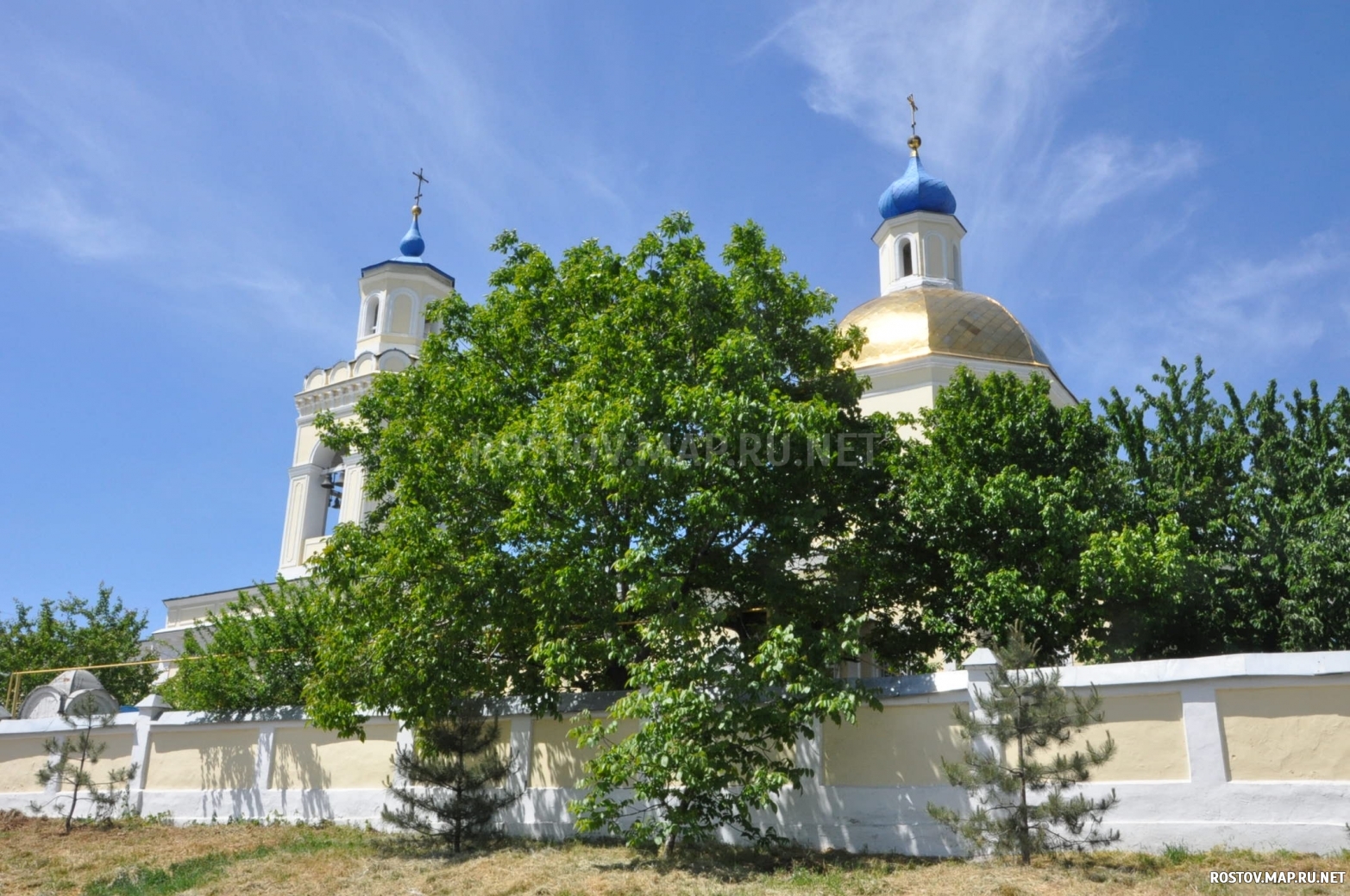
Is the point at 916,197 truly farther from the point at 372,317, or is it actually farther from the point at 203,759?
the point at 203,759

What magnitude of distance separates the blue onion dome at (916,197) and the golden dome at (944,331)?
536 cm

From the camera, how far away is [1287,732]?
9016mm

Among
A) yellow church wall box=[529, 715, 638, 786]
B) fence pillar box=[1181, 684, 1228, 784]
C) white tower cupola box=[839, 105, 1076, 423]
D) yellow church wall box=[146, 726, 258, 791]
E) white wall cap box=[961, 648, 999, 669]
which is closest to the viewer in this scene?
fence pillar box=[1181, 684, 1228, 784]

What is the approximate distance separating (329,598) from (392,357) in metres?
12.8

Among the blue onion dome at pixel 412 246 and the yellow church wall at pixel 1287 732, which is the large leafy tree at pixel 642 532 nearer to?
the yellow church wall at pixel 1287 732

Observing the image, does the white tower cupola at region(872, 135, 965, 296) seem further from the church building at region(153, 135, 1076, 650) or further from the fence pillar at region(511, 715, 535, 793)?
the fence pillar at region(511, 715, 535, 793)

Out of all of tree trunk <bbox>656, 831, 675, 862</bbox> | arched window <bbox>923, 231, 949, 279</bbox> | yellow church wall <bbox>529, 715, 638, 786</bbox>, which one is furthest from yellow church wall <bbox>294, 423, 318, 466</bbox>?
tree trunk <bbox>656, 831, 675, 862</bbox>

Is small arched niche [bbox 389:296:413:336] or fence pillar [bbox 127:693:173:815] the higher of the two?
small arched niche [bbox 389:296:413:336]

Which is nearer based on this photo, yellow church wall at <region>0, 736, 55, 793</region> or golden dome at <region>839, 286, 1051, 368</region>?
yellow church wall at <region>0, 736, 55, 793</region>

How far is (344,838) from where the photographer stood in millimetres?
12383

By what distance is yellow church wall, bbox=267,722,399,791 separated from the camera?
43.6 feet

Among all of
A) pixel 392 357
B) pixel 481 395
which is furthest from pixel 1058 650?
pixel 392 357

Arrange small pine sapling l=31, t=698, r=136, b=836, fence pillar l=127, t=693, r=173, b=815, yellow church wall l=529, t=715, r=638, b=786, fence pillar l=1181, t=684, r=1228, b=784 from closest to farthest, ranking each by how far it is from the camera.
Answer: fence pillar l=1181, t=684, r=1228, b=784 → yellow church wall l=529, t=715, r=638, b=786 → small pine sapling l=31, t=698, r=136, b=836 → fence pillar l=127, t=693, r=173, b=815

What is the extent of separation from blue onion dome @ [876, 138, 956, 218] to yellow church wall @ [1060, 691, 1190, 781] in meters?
17.8
